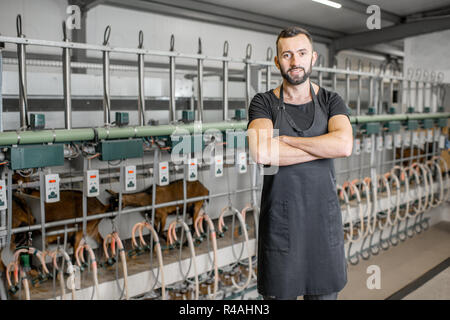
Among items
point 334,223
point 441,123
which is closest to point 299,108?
point 334,223

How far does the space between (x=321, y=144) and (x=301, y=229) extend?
0.33m

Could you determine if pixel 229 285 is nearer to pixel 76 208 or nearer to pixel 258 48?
pixel 76 208

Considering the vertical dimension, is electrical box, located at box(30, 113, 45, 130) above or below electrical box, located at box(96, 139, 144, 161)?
above

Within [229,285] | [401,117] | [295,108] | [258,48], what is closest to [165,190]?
[229,285]

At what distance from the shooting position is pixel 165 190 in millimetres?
3432

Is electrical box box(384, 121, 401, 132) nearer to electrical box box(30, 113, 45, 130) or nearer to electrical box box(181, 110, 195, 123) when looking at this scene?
electrical box box(181, 110, 195, 123)

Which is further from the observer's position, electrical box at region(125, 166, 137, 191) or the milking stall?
electrical box at region(125, 166, 137, 191)

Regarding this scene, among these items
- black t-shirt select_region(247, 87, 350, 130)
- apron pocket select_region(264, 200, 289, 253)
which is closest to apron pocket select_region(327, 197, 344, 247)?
apron pocket select_region(264, 200, 289, 253)

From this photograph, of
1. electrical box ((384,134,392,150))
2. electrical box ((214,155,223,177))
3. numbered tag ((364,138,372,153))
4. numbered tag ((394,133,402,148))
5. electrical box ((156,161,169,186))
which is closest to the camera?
electrical box ((156,161,169,186))

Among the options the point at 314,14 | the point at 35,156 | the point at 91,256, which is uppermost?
the point at 314,14

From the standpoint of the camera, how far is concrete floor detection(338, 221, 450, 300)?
3.56 m

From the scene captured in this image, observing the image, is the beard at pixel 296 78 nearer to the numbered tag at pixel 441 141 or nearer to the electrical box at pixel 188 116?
the electrical box at pixel 188 116

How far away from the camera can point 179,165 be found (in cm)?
367

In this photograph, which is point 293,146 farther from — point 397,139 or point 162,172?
point 397,139
